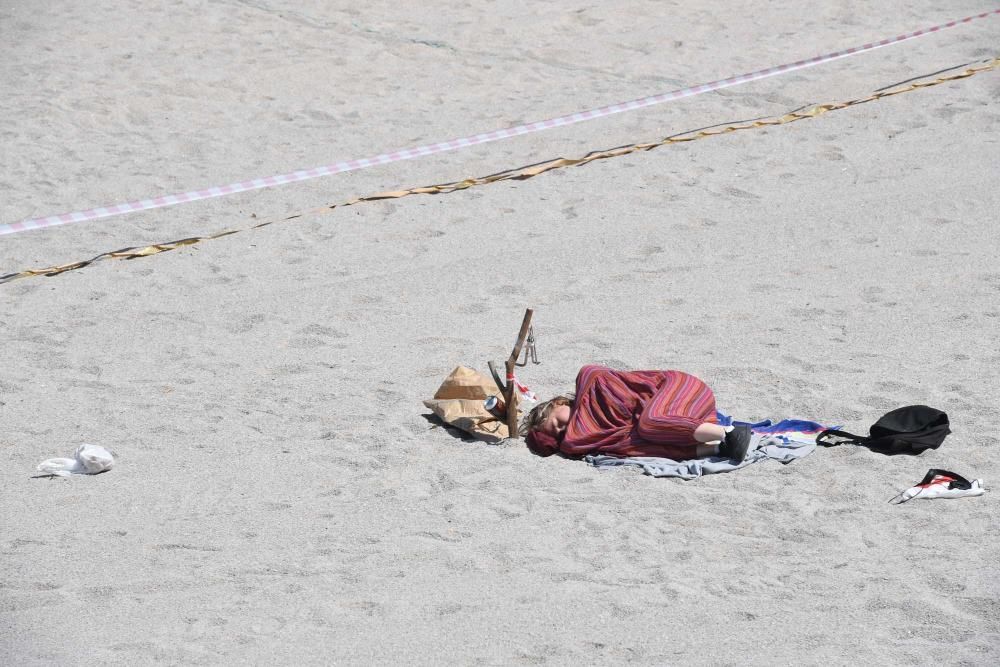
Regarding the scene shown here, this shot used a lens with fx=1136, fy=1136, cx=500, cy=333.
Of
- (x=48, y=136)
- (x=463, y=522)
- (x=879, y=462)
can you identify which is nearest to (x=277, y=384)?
(x=463, y=522)

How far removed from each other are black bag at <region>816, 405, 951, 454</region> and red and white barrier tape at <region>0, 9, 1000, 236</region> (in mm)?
4800

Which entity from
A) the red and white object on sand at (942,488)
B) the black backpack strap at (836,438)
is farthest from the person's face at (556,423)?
the red and white object on sand at (942,488)

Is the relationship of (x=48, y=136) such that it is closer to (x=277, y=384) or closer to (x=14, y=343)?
(x=14, y=343)

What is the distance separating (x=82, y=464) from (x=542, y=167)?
4.49 m

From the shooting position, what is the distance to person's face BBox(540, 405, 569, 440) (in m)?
→ 5.27

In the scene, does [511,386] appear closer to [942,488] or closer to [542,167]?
[942,488]

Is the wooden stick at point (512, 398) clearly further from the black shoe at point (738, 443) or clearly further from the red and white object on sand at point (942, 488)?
the red and white object on sand at point (942, 488)

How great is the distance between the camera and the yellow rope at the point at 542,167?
7.51m

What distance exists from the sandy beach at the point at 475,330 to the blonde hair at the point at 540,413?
5.2 inches

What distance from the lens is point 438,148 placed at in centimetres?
898

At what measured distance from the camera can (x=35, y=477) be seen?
5.09m

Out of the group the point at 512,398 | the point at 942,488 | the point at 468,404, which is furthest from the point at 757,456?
the point at 468,404

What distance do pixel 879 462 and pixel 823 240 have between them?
8.62 feet

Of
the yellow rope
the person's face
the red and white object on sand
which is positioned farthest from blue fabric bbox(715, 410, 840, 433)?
the yellow rope
